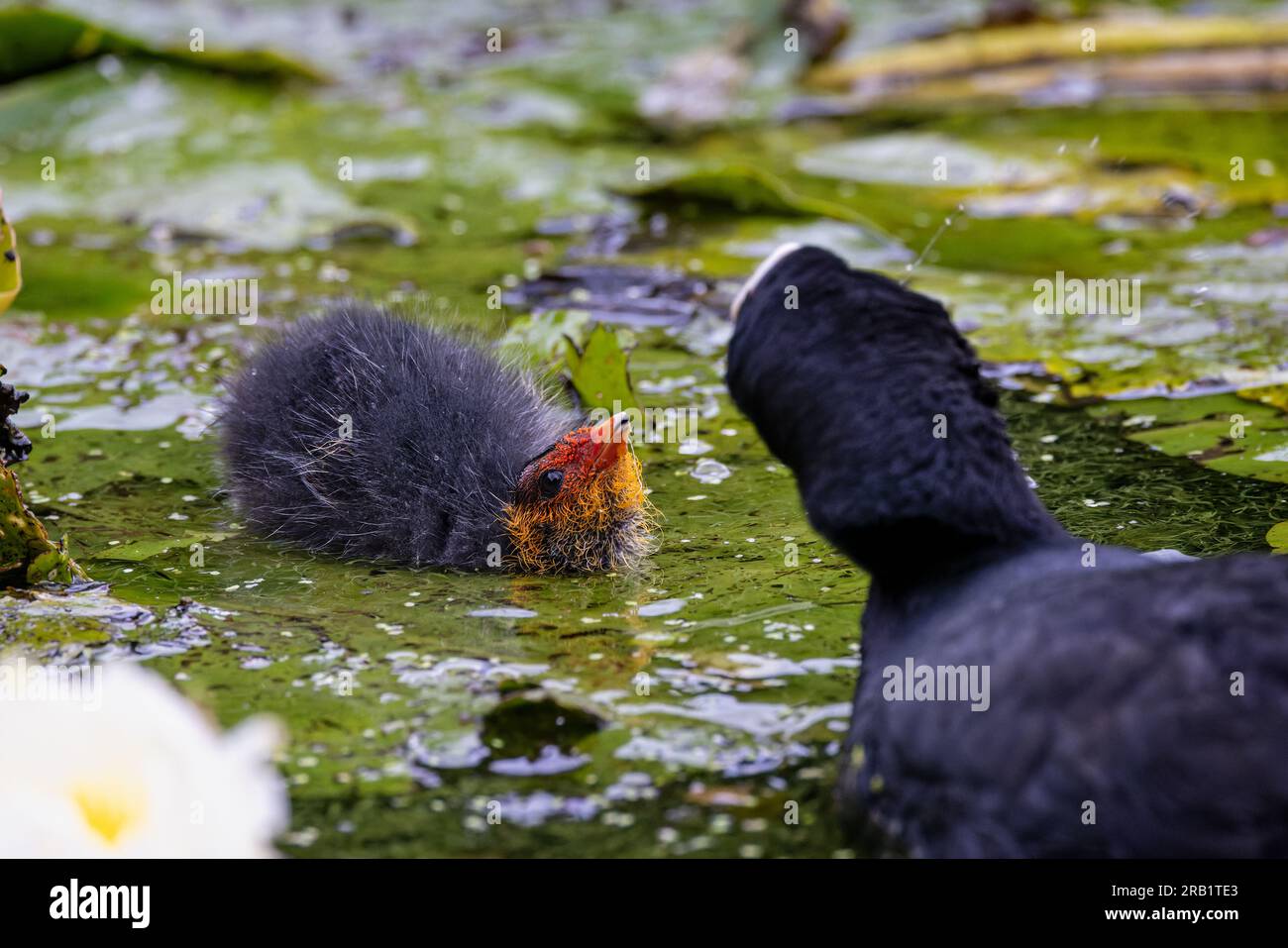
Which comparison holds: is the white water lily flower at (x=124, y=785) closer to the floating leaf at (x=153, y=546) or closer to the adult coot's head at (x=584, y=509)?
the floating leaf at (x=153, y=546)

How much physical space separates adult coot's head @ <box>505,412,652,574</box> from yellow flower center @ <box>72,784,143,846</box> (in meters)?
2.14

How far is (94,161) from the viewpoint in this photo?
26.5 feet

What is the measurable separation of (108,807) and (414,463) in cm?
226

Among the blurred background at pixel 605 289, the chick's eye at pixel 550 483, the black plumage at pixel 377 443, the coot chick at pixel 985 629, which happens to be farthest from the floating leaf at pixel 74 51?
A: the coot chick at pixel 985 629

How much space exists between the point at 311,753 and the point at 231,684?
340 millimetres

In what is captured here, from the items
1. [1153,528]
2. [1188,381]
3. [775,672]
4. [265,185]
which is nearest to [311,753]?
[775,672]

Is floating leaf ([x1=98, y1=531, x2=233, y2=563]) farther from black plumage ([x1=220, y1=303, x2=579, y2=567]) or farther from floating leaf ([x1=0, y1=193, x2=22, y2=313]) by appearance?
floating leaf ([x1=0, y1=193, x2=22, y2=313])

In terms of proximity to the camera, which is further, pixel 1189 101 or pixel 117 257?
pixel 1189 101

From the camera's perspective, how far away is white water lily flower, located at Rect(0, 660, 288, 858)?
6.93ft

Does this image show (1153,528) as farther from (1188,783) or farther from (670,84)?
(670,84)

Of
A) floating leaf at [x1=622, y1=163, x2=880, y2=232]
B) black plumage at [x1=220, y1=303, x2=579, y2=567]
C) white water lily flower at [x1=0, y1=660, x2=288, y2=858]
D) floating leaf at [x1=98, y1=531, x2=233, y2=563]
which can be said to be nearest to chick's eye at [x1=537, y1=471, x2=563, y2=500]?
black plumage at [x1=220, y1=303, x2=579, y2=567]

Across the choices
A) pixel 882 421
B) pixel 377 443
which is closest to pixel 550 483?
pixel 377 443
